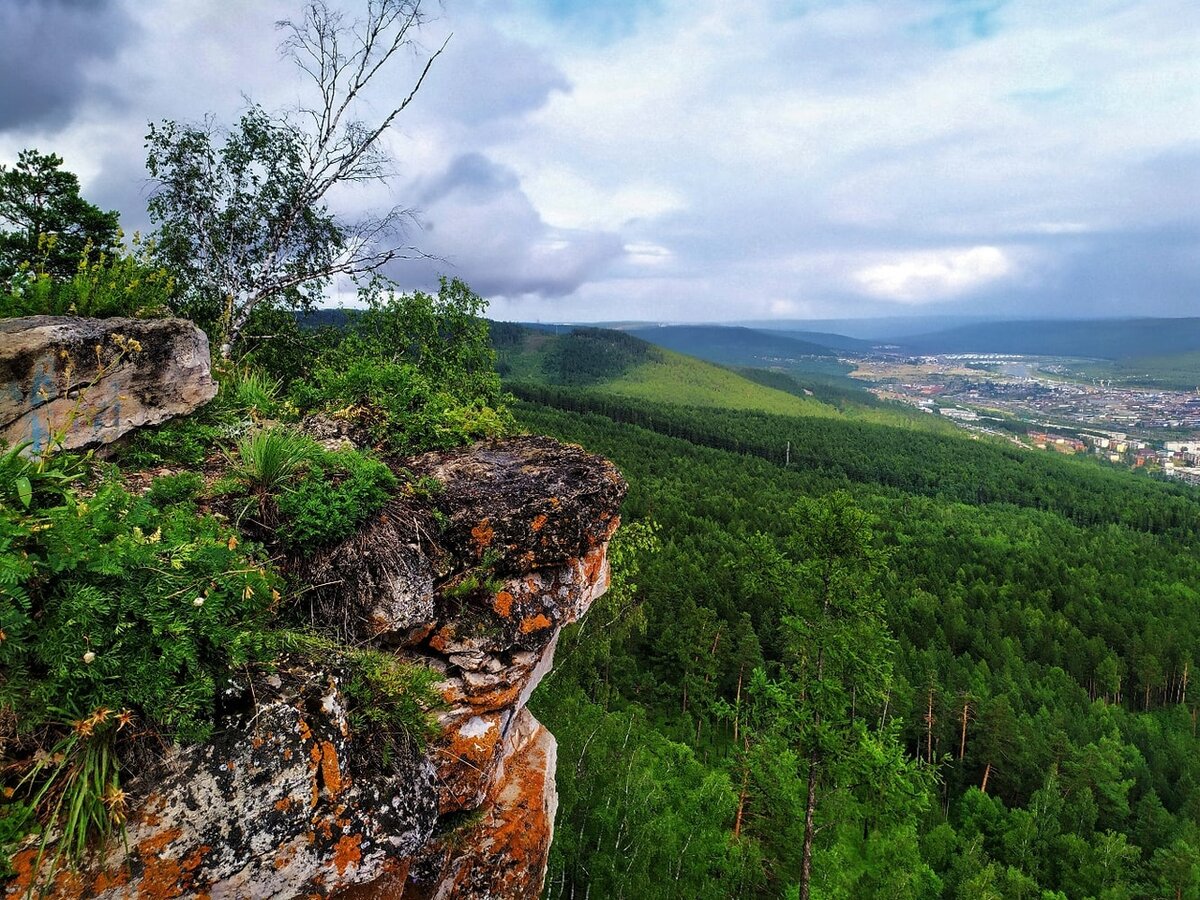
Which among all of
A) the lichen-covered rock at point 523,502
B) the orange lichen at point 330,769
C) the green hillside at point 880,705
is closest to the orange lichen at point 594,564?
the lichen-covered rock at point 523,502

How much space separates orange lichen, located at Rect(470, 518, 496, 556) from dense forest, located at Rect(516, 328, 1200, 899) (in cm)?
754

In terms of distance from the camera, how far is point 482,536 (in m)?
6.25

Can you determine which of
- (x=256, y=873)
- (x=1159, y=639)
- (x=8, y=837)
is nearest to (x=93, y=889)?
(x=8, y=837)

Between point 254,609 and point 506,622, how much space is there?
2668mm

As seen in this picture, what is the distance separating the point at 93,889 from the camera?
3168 millimetres

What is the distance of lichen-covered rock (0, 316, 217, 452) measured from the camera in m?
5.43

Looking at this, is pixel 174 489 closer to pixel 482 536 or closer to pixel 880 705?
pixel 482 536

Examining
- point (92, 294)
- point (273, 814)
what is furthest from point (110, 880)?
point (92, 294)

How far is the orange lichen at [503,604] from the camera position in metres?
6.25

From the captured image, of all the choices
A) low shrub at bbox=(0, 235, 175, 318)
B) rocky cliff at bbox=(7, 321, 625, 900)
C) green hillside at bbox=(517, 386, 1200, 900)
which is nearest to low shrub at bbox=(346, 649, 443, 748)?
rocky cliff at bbox=(7, 321, 625, 900)

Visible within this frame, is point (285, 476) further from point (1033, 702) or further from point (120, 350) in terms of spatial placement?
point (1033, 702)

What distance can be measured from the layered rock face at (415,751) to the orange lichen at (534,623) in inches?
0.7

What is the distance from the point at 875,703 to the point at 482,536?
44.8 ft

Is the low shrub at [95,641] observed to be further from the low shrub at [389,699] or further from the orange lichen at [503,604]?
the orange lichen at [503,604]
